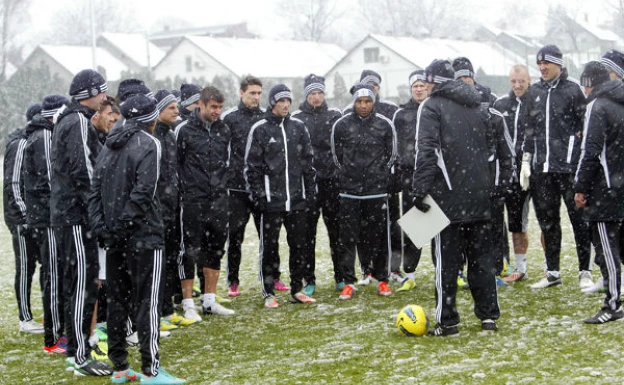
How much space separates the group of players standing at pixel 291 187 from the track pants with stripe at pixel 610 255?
16mm

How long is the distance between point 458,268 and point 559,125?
8.30 feet

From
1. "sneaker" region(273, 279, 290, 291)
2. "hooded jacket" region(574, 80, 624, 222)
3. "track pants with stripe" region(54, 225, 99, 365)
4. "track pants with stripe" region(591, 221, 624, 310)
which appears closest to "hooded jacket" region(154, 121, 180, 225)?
"track pants with stripe" region(54, 225, 99, 365)

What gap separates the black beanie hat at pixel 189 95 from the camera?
31.2 feet

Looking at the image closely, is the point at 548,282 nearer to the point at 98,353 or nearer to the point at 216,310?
the point at 216,310

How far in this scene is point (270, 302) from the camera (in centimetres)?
936

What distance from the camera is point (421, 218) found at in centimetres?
733

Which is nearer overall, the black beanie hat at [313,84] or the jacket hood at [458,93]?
the jacket hood at [458,93]

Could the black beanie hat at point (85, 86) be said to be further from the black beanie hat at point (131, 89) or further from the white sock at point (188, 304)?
the white sock at point (188, 304)

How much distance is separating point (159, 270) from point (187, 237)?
7.66 feet

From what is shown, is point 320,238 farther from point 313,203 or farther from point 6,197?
point 6,197

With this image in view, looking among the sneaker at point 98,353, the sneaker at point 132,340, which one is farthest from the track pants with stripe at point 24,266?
the sneaker at point 98,353

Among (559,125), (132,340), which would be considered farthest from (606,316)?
(132,340)

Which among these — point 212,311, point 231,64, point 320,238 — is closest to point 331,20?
point 231,64

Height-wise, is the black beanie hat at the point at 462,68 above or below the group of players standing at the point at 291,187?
above
